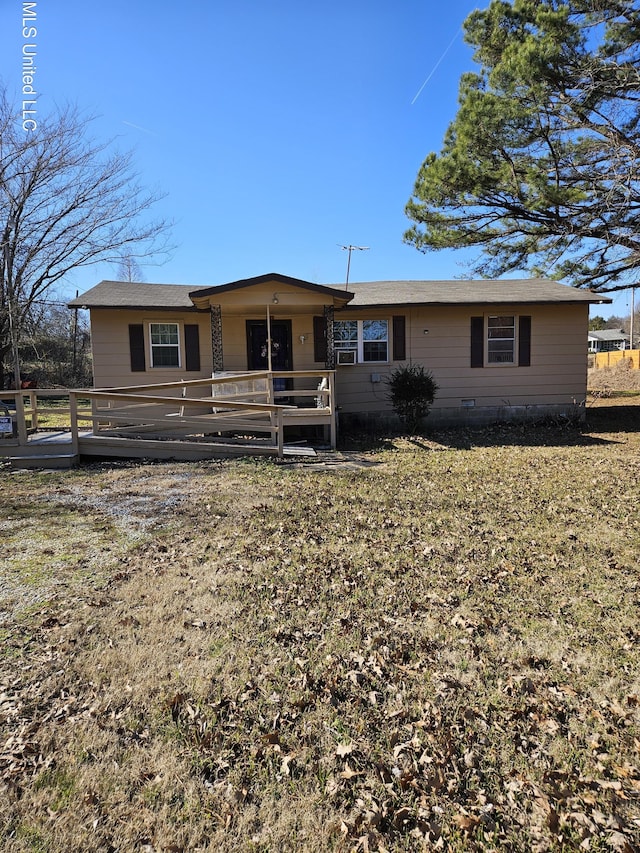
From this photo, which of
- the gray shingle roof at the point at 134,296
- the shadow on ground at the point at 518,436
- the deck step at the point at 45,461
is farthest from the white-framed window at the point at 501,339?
the deck step at the point at 45,461

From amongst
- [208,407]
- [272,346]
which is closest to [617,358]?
[272,346]

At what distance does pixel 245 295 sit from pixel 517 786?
9042mm

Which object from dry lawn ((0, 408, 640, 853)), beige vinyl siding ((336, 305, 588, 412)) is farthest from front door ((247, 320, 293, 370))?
dry lawn ((0, 408, 640, 853))

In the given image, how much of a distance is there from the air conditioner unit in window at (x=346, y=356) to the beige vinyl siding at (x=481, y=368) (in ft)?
0.58

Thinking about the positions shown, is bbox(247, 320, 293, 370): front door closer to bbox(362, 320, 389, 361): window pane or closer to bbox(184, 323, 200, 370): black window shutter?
bbox(184, 323, 200, 370): black window shutter

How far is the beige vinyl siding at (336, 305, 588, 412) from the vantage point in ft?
39.5

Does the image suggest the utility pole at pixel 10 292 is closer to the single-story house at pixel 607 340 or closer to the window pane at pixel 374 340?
the window pane at pixel 374 340

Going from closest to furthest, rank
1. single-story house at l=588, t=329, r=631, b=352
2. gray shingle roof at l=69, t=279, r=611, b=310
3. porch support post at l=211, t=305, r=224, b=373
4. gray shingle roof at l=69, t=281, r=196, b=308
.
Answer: porch support post at l=211, t=305, r=224, b=373
gray shingle roof at l=69, t=281, r=196, b=308
gray shingle roof at l=69, t=279, r=611, b=310
single-story house at l=588, t=329, r=631, b=352

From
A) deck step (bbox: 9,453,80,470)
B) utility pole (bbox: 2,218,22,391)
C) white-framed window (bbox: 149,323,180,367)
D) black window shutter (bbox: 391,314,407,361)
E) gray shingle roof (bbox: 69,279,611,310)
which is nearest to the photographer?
deck step (bbox: 9,453,80,470)

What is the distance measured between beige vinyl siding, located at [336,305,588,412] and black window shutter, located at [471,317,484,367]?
11cm

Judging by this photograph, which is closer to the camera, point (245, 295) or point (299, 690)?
point (299, 690)

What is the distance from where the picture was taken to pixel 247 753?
207 centimetres

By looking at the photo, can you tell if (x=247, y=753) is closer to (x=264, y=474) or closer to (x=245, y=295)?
(x=264, y=474)

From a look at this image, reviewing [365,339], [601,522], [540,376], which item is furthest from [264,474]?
[540,376]
